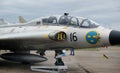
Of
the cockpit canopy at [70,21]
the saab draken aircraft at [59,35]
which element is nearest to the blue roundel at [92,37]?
the saab draken aircraft at [59,35]

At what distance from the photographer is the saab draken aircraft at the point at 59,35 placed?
9.58 metres

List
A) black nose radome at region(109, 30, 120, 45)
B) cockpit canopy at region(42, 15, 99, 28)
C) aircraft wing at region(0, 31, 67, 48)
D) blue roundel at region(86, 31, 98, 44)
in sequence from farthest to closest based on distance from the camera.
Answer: cockpit canopy at region(42, 15, 99, 28) < aircraft wing at region(0, 31, 67, 48) < blue roundel at region(86, 31, 98, 44) < black nose radome at region(109, 30, 120, 45)

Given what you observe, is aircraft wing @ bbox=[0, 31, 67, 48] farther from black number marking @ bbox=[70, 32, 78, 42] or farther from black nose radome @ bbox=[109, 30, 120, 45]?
black nose radome @ bbox=[109, 30, 120, 45]

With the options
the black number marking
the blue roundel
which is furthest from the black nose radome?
the black number marking

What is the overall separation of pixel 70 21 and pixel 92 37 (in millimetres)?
1459

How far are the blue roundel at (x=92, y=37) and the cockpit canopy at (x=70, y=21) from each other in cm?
52

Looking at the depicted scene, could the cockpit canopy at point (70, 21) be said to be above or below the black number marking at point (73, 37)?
above

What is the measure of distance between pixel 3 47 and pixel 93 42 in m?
5.22

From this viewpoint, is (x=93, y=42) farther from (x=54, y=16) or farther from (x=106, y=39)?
(x=54, y=16)

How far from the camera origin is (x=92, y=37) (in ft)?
31.6

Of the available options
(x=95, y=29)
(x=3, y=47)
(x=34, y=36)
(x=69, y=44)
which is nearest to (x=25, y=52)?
(x=3, y=47)

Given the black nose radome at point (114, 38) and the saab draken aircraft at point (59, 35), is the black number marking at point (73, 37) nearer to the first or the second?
the saab draken aircraft at point (59, 35)

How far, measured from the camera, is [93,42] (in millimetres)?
9617

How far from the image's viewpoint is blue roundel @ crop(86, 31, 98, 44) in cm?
956
